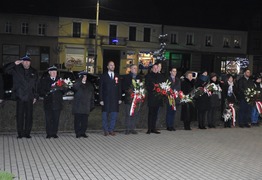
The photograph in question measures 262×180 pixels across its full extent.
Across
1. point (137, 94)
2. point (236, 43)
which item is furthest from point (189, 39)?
point (137, 94)

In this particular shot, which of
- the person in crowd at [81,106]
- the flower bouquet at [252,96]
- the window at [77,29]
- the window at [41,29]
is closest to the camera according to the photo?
the person in crowd at [81,106]

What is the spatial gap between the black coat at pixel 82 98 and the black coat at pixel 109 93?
383 millimetres

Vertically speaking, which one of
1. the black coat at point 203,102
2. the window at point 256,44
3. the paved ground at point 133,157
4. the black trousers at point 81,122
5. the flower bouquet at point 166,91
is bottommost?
the paved ground at point 133,157

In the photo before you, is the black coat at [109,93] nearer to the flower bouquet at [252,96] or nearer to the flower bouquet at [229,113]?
the flower bouquet at [229,113]

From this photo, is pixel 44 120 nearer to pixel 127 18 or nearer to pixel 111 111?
pixel 111 111

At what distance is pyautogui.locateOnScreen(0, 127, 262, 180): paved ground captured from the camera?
7301 millimetres

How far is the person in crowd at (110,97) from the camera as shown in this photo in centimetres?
1140

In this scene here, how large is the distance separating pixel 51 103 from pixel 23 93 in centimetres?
79

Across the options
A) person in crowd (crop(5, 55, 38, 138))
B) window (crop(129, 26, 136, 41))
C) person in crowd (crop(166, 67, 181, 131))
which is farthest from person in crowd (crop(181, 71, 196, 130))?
window (crop(129, 26, 136, 41))

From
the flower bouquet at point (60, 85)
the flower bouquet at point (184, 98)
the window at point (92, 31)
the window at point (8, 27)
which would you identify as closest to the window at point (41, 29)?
the window at point (8, 27)

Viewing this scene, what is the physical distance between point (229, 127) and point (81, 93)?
19.5 ft

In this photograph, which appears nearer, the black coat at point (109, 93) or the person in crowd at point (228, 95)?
the black coat at point (109, 93)

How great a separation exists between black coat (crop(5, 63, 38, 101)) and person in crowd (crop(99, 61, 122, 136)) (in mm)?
2091

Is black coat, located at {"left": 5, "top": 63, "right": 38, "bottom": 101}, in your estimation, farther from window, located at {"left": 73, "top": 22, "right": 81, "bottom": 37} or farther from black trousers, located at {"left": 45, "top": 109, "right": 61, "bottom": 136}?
window, located at {"left": 73, "top": 22, "right": 81, "bottom": 37}
